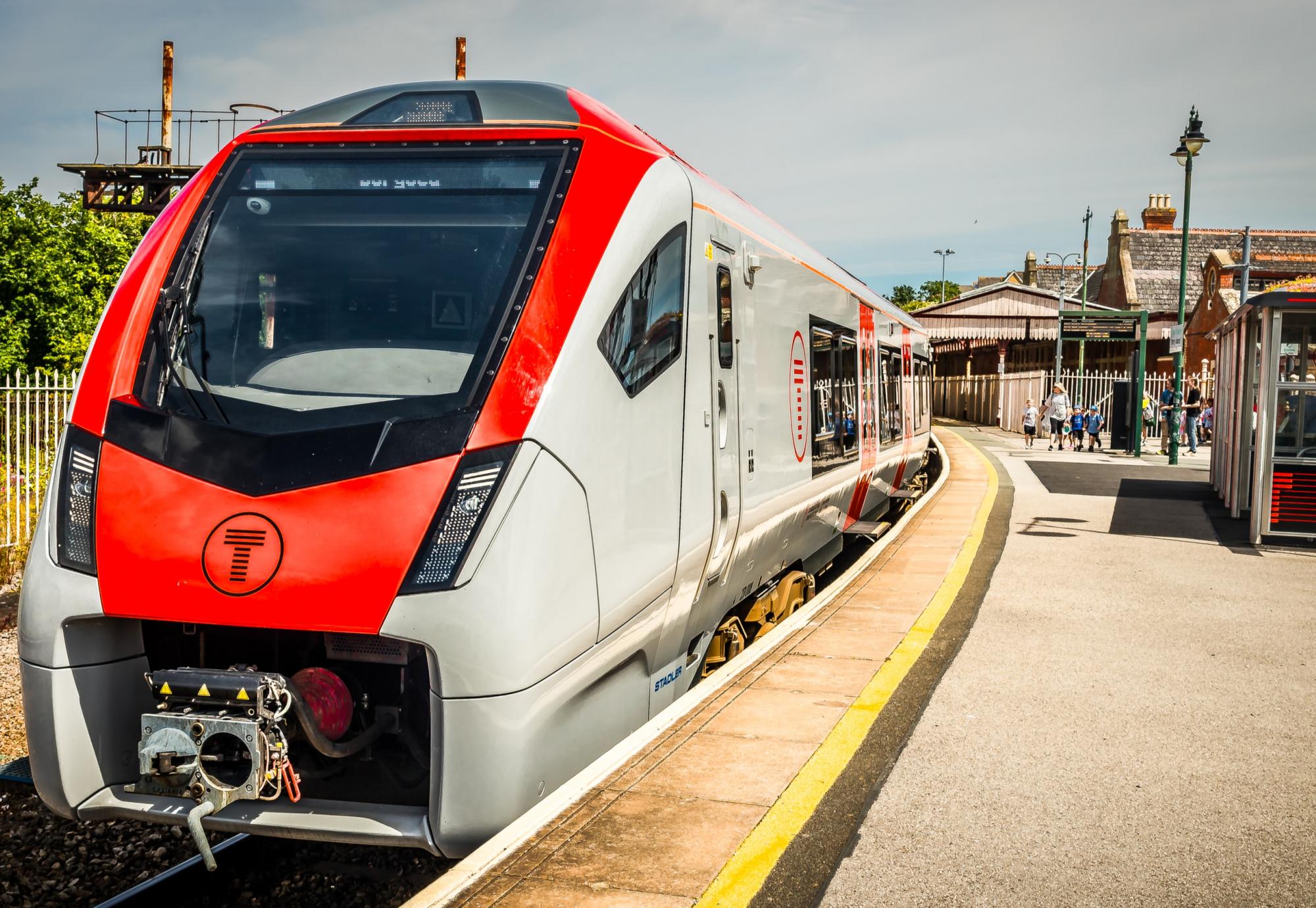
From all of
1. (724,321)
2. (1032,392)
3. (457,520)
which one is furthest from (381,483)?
(1032,392)

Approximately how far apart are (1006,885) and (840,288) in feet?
21.8

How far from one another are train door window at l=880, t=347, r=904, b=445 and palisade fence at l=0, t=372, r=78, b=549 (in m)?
8.38

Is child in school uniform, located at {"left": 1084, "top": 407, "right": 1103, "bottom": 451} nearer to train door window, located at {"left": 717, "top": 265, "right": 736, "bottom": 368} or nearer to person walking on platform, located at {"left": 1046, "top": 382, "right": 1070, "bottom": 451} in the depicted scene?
person walking on platform, located at {"left": 1046, "top": 382, "right": 1070, "bottom": 451}

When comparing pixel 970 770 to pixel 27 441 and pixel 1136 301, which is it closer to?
pixel 27 441

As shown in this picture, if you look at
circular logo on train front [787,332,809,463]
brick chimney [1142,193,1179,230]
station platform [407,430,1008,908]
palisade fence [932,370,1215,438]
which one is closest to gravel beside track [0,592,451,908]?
station platform [407,430,1008,908]

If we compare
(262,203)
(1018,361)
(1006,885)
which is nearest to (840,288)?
(262,203)

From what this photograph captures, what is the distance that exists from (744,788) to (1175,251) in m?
68.3

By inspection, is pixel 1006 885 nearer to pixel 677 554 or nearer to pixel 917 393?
pixel 677 554

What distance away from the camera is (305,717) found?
3.64 m

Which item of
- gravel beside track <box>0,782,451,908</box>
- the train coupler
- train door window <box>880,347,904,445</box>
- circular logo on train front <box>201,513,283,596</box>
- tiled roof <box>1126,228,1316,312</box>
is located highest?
tiled roof <box>1126,228,1316,312</box>

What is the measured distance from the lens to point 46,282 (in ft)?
117

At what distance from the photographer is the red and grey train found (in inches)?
140

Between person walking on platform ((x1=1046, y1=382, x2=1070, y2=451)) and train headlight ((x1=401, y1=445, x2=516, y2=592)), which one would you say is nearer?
train headlight ((x1=401, y1=445, x2=516, y2=592))

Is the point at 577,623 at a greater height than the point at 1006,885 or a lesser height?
greater
